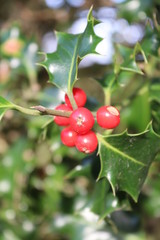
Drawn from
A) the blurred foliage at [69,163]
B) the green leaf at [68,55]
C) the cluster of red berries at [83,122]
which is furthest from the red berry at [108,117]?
the blurred foliage at [69,163]

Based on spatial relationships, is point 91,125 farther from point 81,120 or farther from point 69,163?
point 69,163

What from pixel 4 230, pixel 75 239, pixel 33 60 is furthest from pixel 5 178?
pixel 33 60

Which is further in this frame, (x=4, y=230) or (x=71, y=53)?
(x=4, y=230)

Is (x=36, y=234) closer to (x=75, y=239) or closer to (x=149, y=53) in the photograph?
(x=75, y=239)

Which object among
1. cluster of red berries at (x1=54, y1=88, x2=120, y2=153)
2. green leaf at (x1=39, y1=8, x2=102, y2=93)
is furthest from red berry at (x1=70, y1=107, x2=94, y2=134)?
green leaf at (x1=39, y1=8, x2=102, y2=93)

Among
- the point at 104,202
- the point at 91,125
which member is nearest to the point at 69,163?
the point at 104,202

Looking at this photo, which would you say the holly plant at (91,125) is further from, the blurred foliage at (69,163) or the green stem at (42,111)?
the blurred foliage at (69,163)
